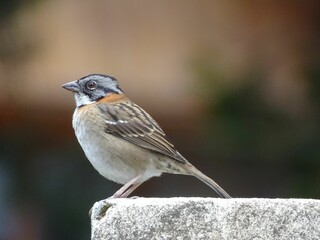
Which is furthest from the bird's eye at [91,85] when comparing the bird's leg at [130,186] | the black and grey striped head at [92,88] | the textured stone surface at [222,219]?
the textured stone surface at [222,219]

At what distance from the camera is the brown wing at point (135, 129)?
5.61 m

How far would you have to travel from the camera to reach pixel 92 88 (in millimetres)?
6008

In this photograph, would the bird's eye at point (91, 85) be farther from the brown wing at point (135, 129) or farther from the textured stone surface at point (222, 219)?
the textured stone surface at point (222, 219)

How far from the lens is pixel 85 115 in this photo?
5699mm

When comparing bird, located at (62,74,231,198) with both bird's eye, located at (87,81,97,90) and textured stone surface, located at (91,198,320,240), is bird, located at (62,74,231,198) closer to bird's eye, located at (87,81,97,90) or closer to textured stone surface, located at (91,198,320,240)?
bird's eye, located at (87,81,97,90)

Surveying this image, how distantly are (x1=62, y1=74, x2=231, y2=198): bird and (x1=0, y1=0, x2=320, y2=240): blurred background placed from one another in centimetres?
169

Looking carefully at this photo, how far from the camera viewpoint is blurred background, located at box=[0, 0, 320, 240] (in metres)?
7.60

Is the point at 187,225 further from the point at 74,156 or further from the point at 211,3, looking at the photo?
the point at 211,3

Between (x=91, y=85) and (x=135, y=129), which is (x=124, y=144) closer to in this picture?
(x=135, y=129)

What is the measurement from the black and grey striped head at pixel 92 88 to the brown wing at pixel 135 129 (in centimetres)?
13

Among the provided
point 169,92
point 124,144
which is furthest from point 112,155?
point 169,92

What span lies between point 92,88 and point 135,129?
0.42 m

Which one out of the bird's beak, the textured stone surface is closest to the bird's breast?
the bird's beak

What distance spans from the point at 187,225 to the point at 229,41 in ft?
18.0
